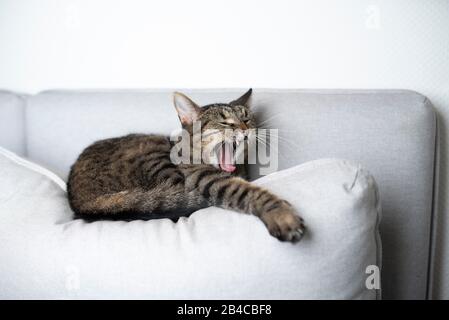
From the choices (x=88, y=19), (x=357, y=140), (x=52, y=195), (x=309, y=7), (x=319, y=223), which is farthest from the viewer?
(x=88, y=19)

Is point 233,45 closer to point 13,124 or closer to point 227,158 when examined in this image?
point 227,158

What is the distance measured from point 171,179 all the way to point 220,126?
0.68 ft

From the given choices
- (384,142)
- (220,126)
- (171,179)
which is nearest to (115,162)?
(171,179)

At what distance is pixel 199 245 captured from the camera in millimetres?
766

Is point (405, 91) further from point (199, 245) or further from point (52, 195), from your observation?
point (52, 195)

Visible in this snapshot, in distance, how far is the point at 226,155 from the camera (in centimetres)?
109

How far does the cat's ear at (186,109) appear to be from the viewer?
3.49 ft

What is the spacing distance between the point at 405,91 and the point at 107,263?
35.9 inches

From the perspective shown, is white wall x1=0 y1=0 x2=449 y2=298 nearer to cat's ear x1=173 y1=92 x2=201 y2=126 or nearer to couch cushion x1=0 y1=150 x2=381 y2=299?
cat's ear x1=173 y1=92 x2=201 y2=126

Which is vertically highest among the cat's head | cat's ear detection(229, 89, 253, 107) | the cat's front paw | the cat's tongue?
cat's ear detection(229, 89, 253, 107)

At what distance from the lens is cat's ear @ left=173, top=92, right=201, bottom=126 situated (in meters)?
1.06

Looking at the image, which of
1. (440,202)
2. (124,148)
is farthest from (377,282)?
(124,148)

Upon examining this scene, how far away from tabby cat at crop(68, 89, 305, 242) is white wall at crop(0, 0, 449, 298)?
0.25m

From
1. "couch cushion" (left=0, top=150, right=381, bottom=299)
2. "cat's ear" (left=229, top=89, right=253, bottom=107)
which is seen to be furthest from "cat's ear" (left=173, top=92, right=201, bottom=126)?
"couch cushion" (left=0, top=150, right=381, bottom=299)
